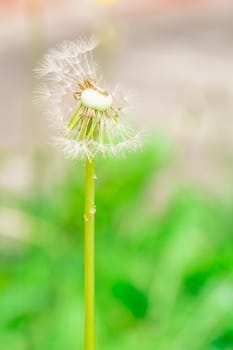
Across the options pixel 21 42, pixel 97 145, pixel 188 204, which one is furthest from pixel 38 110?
pixel 21 42

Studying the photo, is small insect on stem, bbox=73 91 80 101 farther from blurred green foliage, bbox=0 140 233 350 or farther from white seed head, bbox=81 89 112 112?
blurred green foliage, bbox=0 140 233 350

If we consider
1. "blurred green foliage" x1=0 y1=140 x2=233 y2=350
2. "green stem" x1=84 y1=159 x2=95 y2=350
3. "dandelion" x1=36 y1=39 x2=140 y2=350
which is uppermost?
"dandelion" x1=36 y1=39 x2=140 y2=350

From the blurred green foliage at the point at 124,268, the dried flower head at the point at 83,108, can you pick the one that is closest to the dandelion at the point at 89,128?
the dried flower head at the point at 83,108

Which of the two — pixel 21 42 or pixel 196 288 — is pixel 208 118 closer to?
pixel 196 288

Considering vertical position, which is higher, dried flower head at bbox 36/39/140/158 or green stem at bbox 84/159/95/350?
dried flower head at bbox 36/39/140/158

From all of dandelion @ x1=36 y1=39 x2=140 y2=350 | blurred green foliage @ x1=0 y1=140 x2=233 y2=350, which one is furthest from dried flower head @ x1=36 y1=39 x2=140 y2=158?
blurred green foliage @ x1=0 y1=140 x2=233 y2=350

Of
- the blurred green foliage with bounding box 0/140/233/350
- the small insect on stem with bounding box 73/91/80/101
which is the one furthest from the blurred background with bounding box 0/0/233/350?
the small insect on stem with bounding box 73/91/80/101

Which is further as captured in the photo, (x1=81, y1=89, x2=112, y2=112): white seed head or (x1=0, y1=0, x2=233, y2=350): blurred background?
(x1=0, y1=0, x2=233, y2=350): blurred background

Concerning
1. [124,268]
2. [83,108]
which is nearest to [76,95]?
[83,108]
